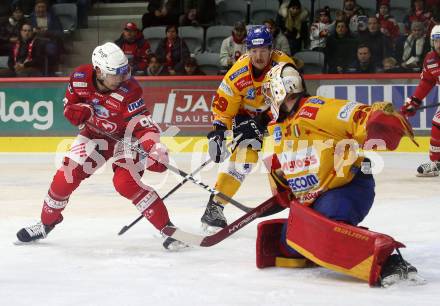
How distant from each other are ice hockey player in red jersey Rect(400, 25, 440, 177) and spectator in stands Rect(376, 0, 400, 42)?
6.01 feet

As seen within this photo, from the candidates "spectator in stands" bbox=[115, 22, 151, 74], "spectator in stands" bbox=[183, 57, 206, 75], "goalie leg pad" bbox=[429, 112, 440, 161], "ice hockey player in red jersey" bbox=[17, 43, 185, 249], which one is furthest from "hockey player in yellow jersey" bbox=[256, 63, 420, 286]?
"spectator in stands" bbox=[115, 22, 151, 74]

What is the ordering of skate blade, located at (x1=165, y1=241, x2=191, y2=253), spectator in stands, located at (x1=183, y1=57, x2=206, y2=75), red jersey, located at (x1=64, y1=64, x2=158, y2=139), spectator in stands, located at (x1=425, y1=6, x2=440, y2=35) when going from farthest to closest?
spectator in stands, located at (x1=183, y1=57, x2=206, y2=75), spectator in stands, located at (x1=425, y1=6, x2=440, y2=35), red jersey, located at (x1=64, y1=64, x2=158, y2=139), skate blade, located at (x1=165, y1=241, x2=191, y2=253)

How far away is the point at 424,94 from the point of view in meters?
8.33

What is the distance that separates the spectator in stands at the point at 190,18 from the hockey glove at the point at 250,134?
5467 millimetres

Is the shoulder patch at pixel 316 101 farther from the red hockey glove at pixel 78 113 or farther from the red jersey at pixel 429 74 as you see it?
the red jersey at pixel 429 74

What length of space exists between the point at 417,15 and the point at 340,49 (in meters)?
0.96

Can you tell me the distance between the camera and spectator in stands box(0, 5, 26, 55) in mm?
11281

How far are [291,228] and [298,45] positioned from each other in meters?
6.26

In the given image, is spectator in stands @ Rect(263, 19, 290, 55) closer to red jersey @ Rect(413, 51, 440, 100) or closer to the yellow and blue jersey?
red jersey @ Rect(413, 51, 440, 100)

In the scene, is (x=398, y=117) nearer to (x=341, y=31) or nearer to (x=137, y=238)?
(x=137, y=238)

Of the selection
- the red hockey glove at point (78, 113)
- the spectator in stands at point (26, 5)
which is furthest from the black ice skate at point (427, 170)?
the spectator in stands at point (26, 5)

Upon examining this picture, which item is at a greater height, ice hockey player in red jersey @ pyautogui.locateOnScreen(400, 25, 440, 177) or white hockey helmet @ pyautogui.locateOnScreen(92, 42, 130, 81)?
white hockey helmet @ pyautogui.locateOnScreen(92, 42, 130, 81)

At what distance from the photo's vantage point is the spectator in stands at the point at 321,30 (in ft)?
33.7

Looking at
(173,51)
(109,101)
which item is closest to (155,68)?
(173,51)
